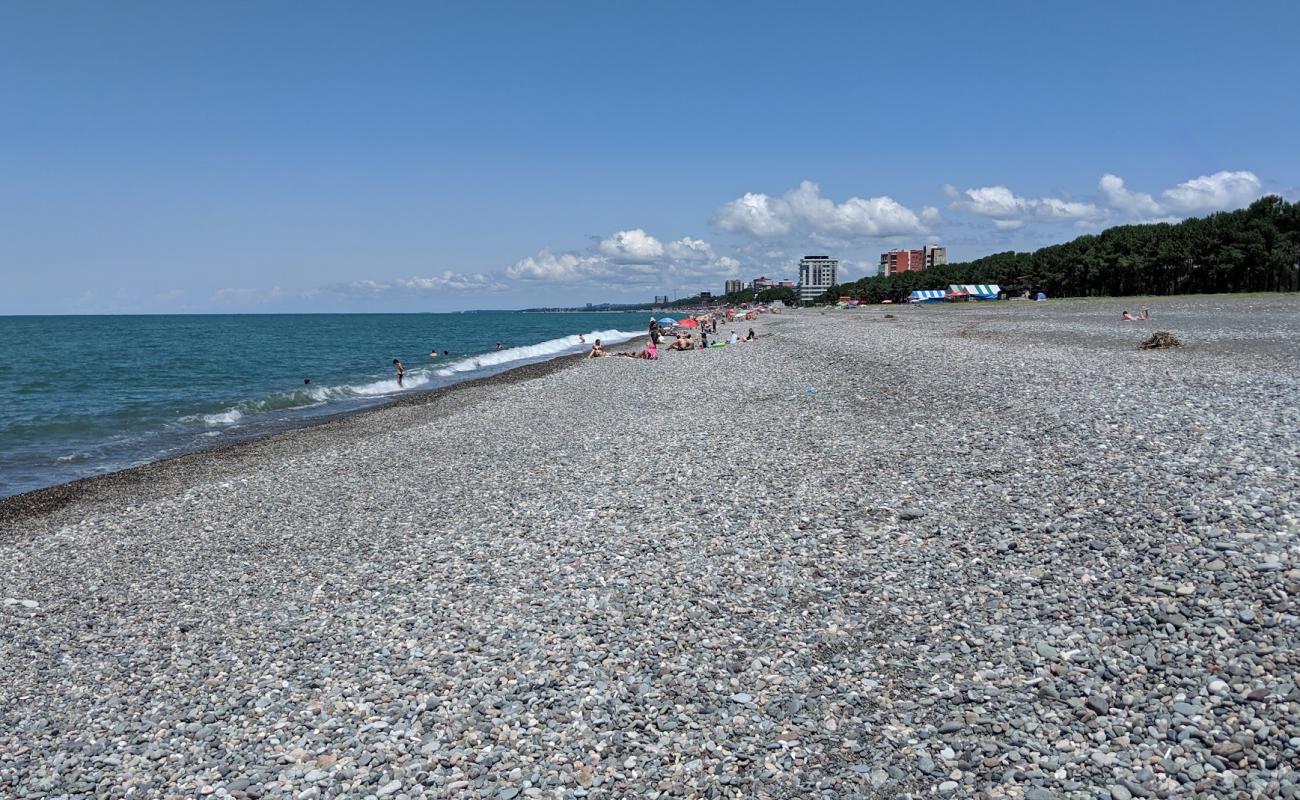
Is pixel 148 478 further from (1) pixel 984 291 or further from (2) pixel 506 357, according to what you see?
(1) pixel 984 291

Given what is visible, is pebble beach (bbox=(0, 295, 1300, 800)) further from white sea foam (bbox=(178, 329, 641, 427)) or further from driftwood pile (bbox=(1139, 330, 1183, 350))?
white sea foam (bbox=(178, 329, 641, 427))

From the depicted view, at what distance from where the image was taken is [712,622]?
7969 mm

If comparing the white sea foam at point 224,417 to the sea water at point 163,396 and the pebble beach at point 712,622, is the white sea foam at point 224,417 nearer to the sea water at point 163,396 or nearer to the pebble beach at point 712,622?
the sea water at point 163,396

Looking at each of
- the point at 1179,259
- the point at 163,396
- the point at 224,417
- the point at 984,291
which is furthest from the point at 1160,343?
the point at 984,291

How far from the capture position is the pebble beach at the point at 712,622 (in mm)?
5781

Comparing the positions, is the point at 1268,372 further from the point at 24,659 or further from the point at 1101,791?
the point at 24,659

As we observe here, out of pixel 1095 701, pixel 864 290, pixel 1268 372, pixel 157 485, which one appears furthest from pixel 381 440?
pixel 864 290

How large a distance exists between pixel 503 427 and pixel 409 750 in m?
16.7

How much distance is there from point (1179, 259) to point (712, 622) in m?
98.1

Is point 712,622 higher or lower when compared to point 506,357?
higher

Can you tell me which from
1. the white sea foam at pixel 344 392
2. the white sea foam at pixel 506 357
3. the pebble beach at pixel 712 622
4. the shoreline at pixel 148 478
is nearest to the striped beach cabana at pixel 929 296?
the white sea foam at pixel 506 357

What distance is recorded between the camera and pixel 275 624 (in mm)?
8961

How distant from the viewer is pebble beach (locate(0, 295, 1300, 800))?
5.78 meters

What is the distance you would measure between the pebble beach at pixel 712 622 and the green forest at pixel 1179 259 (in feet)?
245
